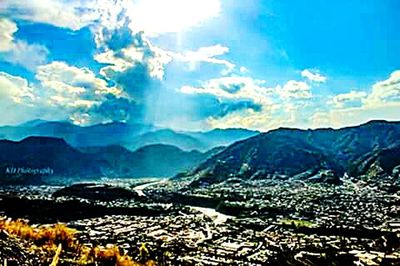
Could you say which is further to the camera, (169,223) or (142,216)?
(142,216)

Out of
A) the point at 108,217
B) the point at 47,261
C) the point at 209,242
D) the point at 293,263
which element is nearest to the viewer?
the point at 47,261

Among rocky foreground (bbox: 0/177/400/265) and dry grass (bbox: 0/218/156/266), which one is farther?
rocky foreground (bbox: 0/177/400/265)

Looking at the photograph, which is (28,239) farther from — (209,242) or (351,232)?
(351,232)

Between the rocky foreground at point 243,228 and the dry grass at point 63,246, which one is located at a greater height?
the dry grass at point 63,246

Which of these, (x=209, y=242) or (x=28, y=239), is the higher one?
(x=28, y=239)

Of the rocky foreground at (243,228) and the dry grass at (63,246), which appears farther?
the rocky foreground at (243,228)

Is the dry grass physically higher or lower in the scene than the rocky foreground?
higher

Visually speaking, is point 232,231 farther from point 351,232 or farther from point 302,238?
point 351,232

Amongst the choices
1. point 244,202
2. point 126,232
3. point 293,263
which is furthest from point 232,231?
Result: point 244,202

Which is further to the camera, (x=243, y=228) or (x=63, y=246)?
(x=243, y=228)

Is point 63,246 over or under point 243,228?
over

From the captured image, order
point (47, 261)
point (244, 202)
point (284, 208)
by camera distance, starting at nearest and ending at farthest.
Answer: point (47, 261) → point (284, 208) → point (244, 202)
